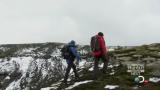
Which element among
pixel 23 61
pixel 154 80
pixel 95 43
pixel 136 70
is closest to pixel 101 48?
pixel 95 43

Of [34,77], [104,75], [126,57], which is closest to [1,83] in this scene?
[34,77]

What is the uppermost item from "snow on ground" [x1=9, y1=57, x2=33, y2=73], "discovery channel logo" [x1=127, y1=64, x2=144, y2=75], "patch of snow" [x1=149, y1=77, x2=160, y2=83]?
"discovery channel logo" [x1=127, y1=64, x2=144, y2=75]

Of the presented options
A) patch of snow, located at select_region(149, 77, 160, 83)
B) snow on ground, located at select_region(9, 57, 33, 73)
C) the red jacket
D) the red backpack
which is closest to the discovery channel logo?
patch of snow, located at select_region(149, 77, 160, 83)

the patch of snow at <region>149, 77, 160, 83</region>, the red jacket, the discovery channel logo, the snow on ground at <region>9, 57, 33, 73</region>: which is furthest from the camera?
the snow on ground at <region>9, 57, 33, 73</region>

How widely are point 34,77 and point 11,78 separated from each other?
6.37m

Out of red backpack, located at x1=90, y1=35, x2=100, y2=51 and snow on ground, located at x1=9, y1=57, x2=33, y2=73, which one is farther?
snow on ground, located at x1=9, y1=57, x2=33, y2=73

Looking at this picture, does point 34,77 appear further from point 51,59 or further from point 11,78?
point 51,59

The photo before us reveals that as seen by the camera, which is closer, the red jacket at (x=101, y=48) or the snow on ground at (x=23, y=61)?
the red jacket at (x=101, y=48)

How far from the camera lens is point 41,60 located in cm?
12325

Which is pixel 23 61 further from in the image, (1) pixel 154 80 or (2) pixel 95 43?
(1) pixel 154 80

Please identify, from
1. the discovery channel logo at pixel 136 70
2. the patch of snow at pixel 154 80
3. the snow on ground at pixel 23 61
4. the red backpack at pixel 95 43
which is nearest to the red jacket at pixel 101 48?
the red backpack at pixel 95 43

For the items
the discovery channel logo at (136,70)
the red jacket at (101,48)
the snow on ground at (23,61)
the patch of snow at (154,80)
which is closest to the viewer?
the patch of snow at (154,80)

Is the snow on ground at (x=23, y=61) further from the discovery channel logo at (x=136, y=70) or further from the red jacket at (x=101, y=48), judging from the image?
the discovery channel logo at (x=136, y=70)

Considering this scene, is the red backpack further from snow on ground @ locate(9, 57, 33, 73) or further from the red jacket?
snow on ground @ locate(9, 57, 33, 73)
